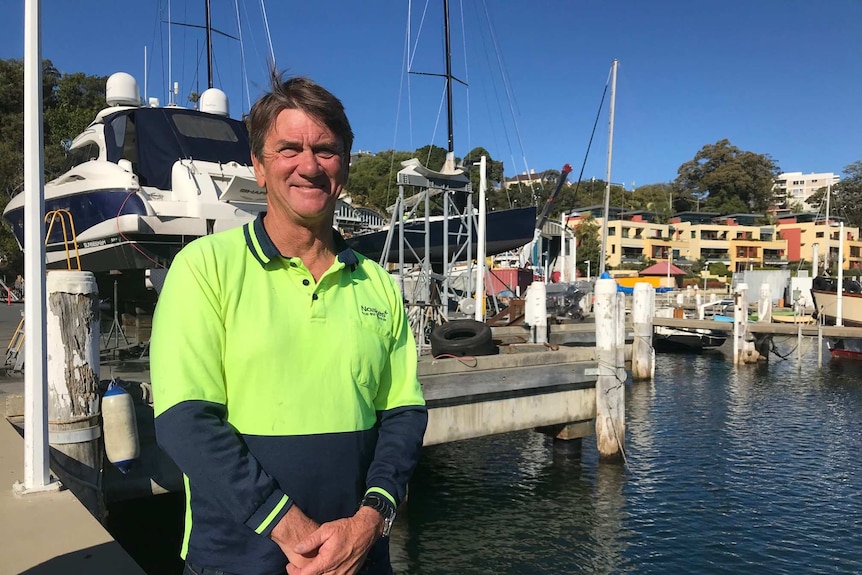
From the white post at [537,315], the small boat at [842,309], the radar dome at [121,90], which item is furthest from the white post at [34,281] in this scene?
the small boat at [842,309]

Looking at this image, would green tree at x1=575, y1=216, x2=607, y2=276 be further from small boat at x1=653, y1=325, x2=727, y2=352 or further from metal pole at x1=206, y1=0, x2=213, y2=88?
metal pole at x1=206, y1=0, x2=213, y2=88

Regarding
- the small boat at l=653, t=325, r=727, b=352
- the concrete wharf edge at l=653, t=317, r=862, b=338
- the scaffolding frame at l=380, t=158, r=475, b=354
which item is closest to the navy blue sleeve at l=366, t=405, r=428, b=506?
the scaffolding frame at l=380, t=158, r=475, b=354

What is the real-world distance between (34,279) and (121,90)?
34.7ft

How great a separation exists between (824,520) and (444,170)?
29.0 feet

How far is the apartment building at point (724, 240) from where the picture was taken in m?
70.7

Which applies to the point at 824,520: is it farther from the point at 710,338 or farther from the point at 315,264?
the point at 710,338

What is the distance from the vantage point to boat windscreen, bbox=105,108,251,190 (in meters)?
11.2

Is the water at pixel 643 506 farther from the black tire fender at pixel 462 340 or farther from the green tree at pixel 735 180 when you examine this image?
the green tree at pixel 735 180

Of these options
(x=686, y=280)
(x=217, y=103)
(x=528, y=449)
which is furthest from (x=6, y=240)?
(x=686, y=280)

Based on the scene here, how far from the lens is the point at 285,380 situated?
1.73 metres

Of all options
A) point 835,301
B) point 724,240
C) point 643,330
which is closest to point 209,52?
point 643,330

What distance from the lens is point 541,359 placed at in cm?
868

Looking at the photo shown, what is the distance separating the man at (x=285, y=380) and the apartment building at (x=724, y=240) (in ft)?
228

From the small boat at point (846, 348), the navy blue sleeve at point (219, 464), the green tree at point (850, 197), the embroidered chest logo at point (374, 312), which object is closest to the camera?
the navy blue sleeve at point (219, 464)
